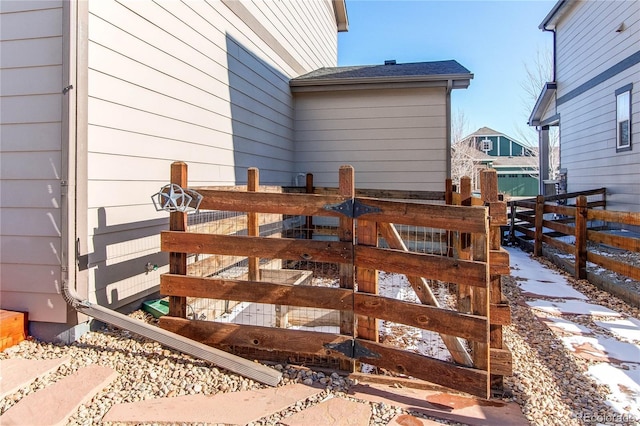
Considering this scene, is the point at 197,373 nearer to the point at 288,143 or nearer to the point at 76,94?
the point at 76,94

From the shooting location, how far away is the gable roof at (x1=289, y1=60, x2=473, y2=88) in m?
6.86

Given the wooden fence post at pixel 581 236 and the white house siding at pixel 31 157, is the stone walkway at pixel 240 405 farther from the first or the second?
the wooden fence post at pixel 581 236

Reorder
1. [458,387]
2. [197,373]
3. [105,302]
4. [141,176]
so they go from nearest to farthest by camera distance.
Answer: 1. [458,387]
2. [197,373]
3. [105,302]
4. [141,176]

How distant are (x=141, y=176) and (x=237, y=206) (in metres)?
1.25

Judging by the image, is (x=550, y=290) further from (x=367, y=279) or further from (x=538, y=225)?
(x=367, y=279)

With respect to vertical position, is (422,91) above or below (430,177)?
above

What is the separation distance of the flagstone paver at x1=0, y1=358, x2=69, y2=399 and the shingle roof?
6194 millimetres

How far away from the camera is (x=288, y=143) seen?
736 centimetres

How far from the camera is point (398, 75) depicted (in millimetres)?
7113

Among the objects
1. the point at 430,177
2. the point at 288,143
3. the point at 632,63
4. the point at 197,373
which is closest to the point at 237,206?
the point at 197,373

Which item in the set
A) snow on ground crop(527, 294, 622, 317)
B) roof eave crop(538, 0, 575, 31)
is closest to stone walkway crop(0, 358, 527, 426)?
snow on ground crop(527, 294, 622, 317)

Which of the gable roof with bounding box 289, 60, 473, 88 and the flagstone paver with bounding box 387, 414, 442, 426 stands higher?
the gable roof with bounding box 289, 60, 473, 88

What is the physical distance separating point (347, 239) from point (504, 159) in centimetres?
2883

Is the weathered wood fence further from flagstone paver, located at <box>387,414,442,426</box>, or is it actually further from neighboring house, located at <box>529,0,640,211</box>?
flagstone paver, located at <box>387,414,442,426</box>
